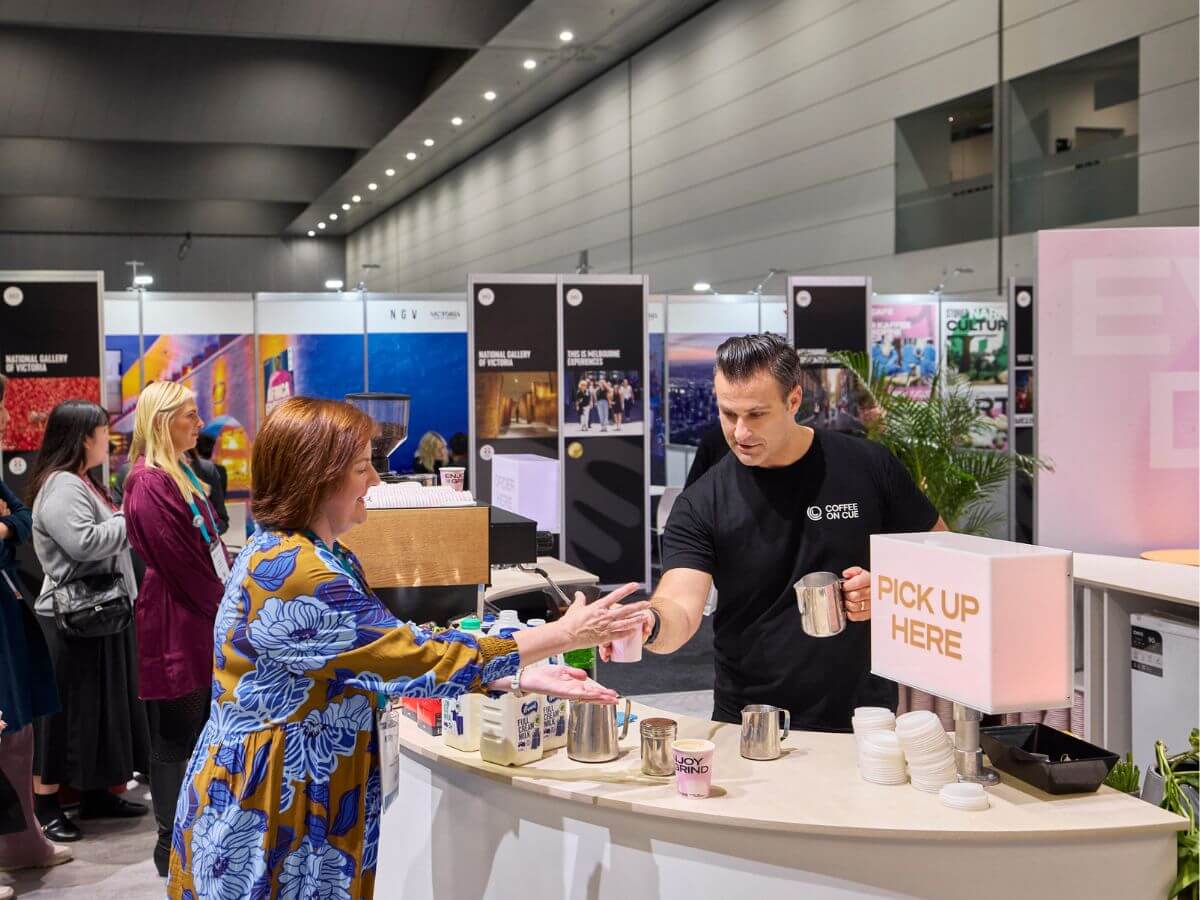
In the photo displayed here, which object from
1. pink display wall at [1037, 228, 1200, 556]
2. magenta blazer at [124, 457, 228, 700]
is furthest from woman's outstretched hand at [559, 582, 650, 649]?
pink display wall at [1037, 228, 1200, 556]

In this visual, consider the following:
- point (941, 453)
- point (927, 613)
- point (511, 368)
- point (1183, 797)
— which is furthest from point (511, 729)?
point (511, 368)

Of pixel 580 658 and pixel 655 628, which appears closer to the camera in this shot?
pixel 655 628

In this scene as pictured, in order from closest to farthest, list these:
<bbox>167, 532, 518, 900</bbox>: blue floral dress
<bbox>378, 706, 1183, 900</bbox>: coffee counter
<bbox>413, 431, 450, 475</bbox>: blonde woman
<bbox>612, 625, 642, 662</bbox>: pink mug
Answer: <bbox>167, 532, 518, 900</bbox>: blue floral dress < <bbox>378, 706, 1183, 900</bbox>: coffee counter < <bbox>612, 625, 642, 662</bbox>: pink mug < <bbox>413, 431, 450, 475</bbox>: blonde woman

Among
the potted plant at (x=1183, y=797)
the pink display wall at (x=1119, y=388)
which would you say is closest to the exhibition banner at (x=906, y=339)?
the pink display wall at (x=1119, y=388)

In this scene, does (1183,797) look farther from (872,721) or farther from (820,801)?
(820,801)

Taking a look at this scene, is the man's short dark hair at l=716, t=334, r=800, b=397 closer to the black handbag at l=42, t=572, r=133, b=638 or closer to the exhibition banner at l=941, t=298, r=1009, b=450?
the black handbag at l=42, t=572, r=133, b=638

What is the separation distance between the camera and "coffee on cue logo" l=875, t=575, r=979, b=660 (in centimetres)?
180

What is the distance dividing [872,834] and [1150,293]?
3559 millimetres

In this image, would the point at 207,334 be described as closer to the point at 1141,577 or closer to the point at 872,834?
the point at 1141,577

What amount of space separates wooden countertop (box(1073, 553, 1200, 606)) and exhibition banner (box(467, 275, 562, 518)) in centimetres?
343

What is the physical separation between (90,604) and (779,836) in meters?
2.84

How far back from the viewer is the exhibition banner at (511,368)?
23.4ft

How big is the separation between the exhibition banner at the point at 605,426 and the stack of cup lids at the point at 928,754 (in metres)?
5.57

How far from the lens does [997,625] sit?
1.74 meters
